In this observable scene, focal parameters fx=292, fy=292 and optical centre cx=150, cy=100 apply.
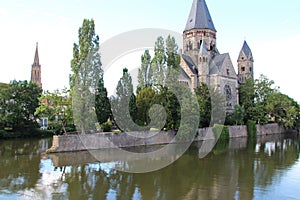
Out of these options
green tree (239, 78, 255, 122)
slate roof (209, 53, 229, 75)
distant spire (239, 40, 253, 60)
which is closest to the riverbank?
slate roof (209, 53, 229, 75)

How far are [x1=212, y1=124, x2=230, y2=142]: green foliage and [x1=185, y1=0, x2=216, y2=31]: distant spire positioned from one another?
27123 mm

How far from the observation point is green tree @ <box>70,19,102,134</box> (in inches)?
1173

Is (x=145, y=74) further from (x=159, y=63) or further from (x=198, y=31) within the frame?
(x=198, y=31)

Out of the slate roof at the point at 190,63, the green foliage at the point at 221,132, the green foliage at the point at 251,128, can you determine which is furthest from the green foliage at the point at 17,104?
the green foliage at the point at 251,128

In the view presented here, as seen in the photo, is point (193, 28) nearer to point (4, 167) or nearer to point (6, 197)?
point (4, 167)

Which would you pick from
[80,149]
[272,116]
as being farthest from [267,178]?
[272,116]

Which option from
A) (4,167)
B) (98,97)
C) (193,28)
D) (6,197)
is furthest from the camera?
(193,28)

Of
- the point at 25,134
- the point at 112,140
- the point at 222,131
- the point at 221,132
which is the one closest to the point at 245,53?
the point at 222,131

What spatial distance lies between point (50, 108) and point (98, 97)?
545 cm

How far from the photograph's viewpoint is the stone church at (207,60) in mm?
54812

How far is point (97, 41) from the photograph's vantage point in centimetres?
3191

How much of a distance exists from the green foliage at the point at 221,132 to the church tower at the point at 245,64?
2767 cm

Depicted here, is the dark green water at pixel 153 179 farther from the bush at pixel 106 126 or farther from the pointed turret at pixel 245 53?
the pointed turret at pixel 245 53

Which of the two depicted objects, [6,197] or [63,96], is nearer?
[6,197]
